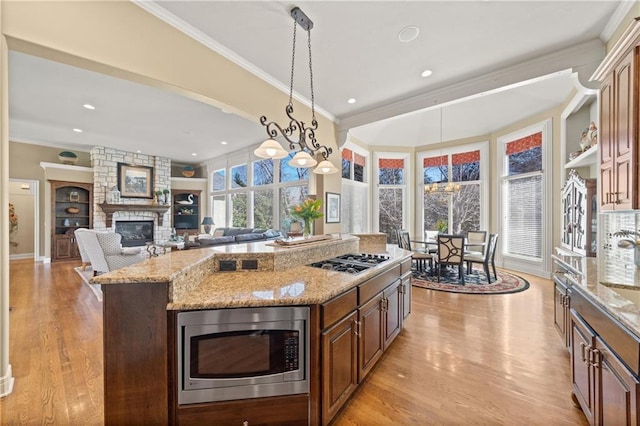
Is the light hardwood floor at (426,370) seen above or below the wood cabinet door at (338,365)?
below

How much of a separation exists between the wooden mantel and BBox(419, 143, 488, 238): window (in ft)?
28.1

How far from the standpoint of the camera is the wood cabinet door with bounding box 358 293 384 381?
1895 millimetres

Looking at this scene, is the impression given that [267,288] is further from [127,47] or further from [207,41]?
[207,41]

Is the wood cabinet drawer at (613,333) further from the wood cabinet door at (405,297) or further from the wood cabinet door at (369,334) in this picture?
the wood cabinet door at (405,297)

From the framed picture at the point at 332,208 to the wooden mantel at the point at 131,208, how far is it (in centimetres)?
652

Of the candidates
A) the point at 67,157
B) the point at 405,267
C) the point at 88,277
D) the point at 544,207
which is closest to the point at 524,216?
the point at 544,207

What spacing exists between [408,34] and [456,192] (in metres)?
4.74

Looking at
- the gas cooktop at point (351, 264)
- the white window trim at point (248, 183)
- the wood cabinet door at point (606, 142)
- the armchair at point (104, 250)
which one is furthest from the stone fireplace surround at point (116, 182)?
the wood cabinet door at point (606, 142)

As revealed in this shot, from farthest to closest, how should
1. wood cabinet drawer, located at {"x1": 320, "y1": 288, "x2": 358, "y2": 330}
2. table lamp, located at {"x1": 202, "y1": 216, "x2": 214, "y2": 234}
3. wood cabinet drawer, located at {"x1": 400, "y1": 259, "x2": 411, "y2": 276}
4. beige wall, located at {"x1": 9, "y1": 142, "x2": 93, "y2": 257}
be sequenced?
1. table lamp, located at {"x1": 202, "y1": 216, "x2": 214, "y2": 234}
2. beige wall, located at {"x1": 9, "y1": 142, "x2": 93, "y2": 257}
3. wood cabinet drawer, located at {"x1": 400, "y1": 259, "x2": 411, "y2": 276}
4. wood cabinet drawer, located at {"x1": 320, "y1": 288, "x2": 358, "y2": 330}

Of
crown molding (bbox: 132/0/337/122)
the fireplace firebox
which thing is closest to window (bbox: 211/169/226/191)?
the fireplace firebox

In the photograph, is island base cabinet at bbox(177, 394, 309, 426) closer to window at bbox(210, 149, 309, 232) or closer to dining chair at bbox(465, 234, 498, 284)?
dining chair at bbox(465, 234, 498, 284)

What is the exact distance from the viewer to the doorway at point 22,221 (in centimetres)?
748

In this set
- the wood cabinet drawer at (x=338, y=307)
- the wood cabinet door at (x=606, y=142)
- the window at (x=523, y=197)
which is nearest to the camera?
the wood cabinet drawer at (x=338, y=307)

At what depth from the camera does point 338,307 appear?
1.62m
